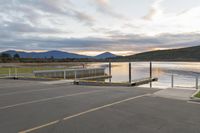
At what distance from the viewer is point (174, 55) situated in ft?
402

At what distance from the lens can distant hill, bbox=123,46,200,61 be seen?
370ft

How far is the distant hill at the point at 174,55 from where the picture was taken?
11289 cm

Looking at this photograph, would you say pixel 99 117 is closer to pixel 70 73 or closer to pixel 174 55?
pixel 70 73

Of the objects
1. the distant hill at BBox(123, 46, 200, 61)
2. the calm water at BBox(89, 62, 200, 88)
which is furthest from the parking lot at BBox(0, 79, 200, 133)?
the distant hill at BBox(123, 46, 200, 61)

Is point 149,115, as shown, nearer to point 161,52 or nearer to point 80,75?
point 80,75

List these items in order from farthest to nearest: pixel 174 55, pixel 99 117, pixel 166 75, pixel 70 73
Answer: pixel 174 55 < pixel 166 75 < pixel 70 73 < pixel 99 117

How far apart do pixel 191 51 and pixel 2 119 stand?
399ft

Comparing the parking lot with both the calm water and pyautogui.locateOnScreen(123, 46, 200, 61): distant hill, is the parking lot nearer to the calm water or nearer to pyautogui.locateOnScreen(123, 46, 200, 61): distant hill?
the calm water

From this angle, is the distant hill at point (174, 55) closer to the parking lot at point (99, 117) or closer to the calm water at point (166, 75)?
the calm water at point (166, 75)

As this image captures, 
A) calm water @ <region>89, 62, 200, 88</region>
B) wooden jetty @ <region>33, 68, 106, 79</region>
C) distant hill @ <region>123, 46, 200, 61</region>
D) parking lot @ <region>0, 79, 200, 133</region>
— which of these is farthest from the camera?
distant hill @ <region>123, 46, 200, 61</region>

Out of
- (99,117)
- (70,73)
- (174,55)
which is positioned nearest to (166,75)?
(70,73)

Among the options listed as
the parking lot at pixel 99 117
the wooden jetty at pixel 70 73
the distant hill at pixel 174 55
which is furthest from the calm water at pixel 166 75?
the distant hill at pixel 174 55

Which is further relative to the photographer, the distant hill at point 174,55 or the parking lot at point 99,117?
the distant hill at point 174,55

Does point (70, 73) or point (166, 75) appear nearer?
point (70, 73)
